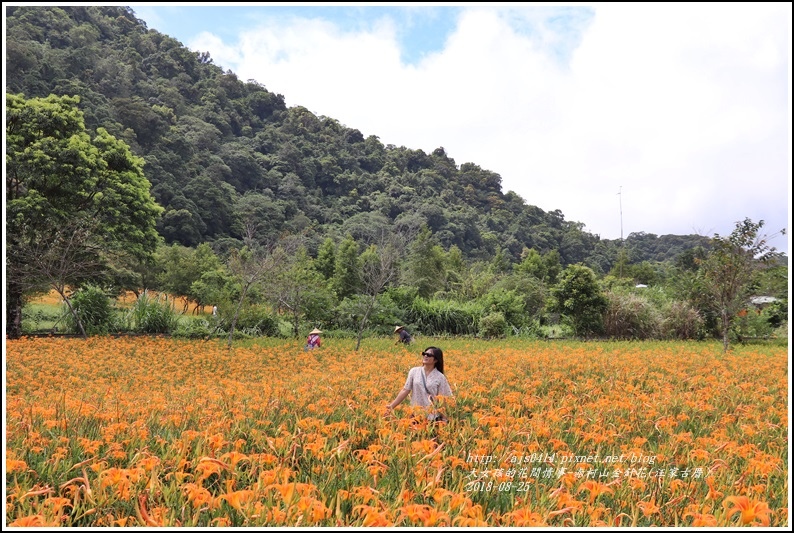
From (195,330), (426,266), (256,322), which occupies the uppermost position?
(426,266)

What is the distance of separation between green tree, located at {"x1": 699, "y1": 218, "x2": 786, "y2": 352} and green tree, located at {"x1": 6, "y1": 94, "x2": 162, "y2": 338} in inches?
580

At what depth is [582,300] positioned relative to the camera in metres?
15.7

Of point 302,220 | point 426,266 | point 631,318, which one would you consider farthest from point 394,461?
point 302,220

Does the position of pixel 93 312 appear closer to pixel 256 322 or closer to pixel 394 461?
pixel 256 322

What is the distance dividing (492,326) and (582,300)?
3.13 meters

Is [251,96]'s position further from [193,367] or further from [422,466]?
[422,466]

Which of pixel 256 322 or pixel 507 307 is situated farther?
pixel 507 307

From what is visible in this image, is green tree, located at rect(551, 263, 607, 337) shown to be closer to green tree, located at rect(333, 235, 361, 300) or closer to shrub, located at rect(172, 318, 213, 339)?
green tree, located at rect(333, 235, 361, 300)

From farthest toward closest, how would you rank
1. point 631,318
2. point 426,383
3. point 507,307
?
point 507,307 → point 631,318 → point 426,383

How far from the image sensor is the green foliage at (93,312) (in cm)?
1250

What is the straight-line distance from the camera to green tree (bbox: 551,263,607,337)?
618 inches

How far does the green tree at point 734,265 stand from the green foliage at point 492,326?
229 inches

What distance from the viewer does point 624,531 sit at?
45.9 inches

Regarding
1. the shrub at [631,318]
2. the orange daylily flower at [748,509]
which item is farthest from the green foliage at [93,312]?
the shrub at [631,318]
